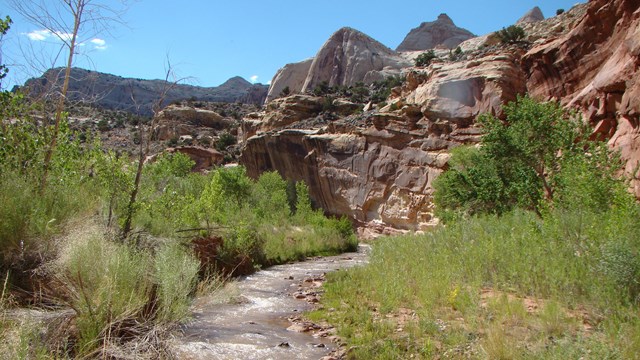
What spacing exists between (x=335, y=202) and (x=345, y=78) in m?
39.3

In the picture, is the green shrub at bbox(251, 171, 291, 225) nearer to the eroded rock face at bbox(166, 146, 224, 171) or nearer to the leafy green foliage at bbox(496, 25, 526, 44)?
the eroded rock face at bbox(166, 146, 224, 171)

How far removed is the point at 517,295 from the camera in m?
7.59

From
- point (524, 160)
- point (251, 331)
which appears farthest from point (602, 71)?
point (251, 331)

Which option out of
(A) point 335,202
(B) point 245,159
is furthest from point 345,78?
(A) point 335,202

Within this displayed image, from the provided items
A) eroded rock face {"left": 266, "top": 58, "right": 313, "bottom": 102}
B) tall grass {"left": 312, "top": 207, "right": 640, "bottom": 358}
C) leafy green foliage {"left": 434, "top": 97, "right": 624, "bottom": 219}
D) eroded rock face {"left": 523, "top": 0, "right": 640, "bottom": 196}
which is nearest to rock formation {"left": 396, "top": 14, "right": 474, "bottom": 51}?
eroded rock face {"left": 266, "top": 58, "right": 313, "bottom": 102}

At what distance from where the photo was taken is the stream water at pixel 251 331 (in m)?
6.56

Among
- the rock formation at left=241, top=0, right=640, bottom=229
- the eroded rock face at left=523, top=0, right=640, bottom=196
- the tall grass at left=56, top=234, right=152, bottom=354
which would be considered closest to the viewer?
the tall grass at left=56, top=234, right=152, bottom=354

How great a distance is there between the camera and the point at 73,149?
32.0 ft

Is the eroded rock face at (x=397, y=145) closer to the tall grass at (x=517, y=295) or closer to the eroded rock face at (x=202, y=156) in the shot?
the eroded rock face at (x=202, y=156)

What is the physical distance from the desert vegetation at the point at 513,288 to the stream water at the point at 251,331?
2.33 ft

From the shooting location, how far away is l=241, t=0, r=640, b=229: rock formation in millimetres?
19703

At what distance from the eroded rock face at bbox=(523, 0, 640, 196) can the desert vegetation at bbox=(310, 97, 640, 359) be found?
5.67m

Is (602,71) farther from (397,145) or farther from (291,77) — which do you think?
(291,77)

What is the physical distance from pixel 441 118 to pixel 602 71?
13.8 meters
